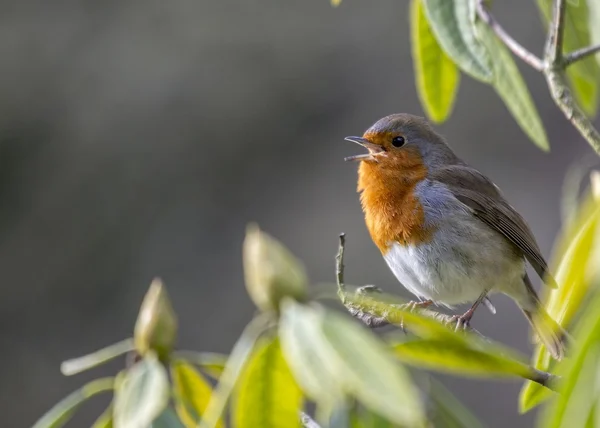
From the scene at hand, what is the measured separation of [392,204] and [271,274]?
77.1 inches

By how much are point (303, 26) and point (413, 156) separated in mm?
4016

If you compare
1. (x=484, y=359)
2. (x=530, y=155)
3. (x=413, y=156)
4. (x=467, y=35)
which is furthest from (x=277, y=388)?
(x=530, y=155)

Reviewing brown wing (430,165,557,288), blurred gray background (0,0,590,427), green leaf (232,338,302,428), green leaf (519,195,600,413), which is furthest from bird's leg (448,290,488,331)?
blurred gray background (0,0,590,427)

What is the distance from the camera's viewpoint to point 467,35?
3.90 ft

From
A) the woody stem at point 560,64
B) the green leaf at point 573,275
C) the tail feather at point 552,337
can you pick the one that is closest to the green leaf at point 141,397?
the green leaf at point 573,275

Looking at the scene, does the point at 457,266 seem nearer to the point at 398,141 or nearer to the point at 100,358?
the point at 398,141

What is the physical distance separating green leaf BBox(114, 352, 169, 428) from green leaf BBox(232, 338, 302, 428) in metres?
0.07

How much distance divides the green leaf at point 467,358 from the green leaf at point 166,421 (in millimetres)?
307

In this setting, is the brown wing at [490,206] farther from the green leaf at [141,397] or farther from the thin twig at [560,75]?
the green leaf at [141,397]

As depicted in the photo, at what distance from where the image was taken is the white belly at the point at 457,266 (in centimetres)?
260

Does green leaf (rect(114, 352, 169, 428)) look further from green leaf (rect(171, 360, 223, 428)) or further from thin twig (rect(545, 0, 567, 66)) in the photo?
thin twig (rect(545, 0, 567, 66))

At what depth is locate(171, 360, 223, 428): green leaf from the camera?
99 cm

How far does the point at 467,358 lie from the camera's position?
2.19ft

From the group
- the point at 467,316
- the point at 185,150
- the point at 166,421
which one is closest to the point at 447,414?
the point at 166,421
